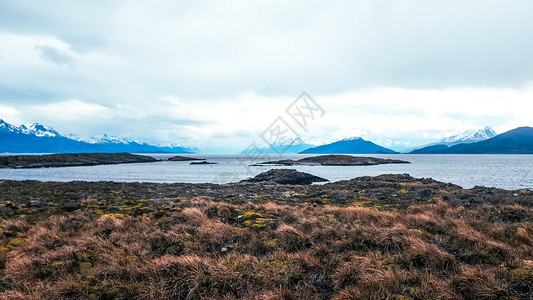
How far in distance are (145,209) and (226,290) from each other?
34.5 ft

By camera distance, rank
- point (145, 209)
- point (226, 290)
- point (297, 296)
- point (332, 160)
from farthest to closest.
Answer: point (332, 160)
point (145, 209)
point (226, 290)
point (297, 296)

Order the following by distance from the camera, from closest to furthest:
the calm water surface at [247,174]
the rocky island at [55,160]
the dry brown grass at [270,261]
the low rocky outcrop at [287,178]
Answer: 1. the dry brown grass at [270,261]
2. the low rocky outcrop at [287,178]
3. the calm water surface at [247,174]
4. the rocky island at [55,160]

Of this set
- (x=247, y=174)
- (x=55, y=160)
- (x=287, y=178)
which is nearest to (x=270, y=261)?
(x=287, y=178)

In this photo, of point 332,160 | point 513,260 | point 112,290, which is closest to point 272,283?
point 112,290

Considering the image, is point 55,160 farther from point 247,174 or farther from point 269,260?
point 269,260

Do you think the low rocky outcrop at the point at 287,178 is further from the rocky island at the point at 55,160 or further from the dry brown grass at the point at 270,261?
the rocky island at the point at 55,160

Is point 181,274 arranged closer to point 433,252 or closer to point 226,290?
point 226,290

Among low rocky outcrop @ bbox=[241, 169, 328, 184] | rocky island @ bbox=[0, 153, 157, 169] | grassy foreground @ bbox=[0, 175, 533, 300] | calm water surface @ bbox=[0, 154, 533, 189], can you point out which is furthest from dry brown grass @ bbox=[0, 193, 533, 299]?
rocky island @ bbox=[0, 153, 157, 169]

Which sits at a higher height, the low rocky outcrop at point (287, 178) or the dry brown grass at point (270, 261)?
the dry brown grass at point (270, 261)

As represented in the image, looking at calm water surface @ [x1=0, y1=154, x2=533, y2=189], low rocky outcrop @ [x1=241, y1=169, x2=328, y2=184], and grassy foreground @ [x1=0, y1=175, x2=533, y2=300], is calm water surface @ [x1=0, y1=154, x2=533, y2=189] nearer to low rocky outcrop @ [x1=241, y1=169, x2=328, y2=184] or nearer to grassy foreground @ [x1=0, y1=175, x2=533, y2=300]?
low rocky outcrop @ [x1=241, y1=169, x2=328, y2=184]

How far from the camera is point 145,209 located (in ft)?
46.9

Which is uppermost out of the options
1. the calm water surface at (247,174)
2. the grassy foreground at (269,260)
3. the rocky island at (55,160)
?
the rocky island at (55,160)

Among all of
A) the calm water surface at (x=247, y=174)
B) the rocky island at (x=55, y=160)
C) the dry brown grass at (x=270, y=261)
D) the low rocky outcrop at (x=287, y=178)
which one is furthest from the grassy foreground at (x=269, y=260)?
the rocky island at (x=55, y=160)

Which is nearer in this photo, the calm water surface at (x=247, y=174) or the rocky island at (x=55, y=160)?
the calm water surface at (x=247, y=174)
